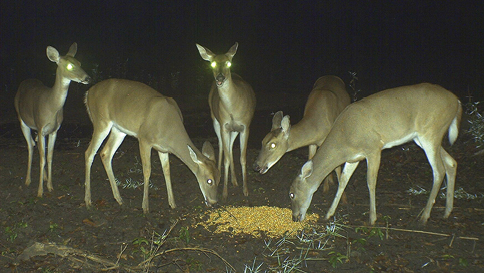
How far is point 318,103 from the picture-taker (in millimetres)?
7941

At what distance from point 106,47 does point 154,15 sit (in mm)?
6788

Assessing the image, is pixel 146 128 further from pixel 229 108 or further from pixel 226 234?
pixel 226 234

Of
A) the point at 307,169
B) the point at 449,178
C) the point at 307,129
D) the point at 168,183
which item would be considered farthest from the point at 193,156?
the point at 449,178

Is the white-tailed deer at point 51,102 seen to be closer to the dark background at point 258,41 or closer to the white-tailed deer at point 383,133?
the white-tailed deer at point 383,133

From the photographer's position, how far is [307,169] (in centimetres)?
648

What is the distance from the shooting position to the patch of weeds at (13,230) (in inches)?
234

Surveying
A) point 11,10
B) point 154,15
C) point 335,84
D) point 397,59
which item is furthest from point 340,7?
point 335,84

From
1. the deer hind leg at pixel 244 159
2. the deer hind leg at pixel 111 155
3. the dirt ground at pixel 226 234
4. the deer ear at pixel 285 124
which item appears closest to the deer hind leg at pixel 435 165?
the dirt ground at pixel 226 234

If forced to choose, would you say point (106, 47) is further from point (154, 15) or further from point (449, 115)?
point (449, 115)

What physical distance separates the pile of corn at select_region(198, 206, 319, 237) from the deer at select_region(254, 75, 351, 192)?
2.27 ft

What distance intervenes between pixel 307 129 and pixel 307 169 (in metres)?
1.21

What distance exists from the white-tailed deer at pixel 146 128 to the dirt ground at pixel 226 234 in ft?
1.48

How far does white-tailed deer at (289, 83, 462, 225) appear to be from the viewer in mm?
6406

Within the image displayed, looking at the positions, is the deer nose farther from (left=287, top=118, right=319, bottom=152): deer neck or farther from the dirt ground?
the dirt ground
